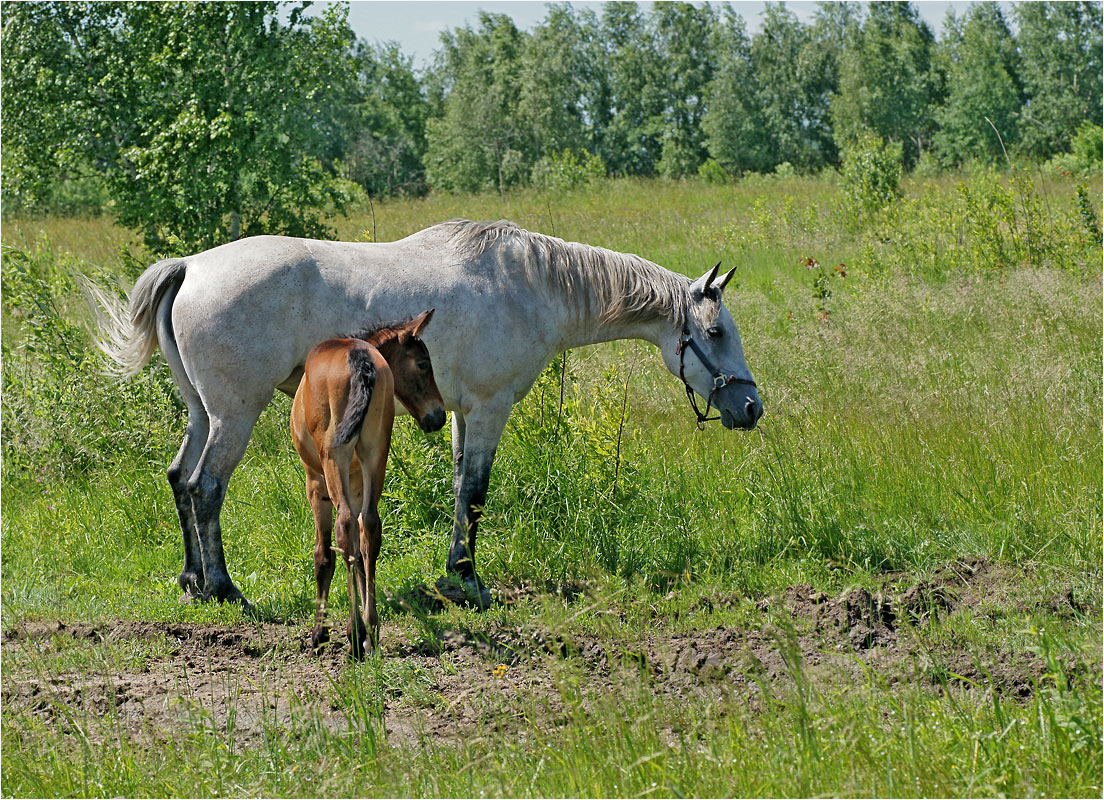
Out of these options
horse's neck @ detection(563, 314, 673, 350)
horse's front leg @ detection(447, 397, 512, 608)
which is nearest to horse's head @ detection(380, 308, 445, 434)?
horse's front leg @ detection(447, 397, 512, 608)

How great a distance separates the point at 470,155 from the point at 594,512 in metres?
36.3

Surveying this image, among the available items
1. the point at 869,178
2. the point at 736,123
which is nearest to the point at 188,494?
the point at 869,178

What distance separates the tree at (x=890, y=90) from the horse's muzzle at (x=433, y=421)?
48520 millimetres

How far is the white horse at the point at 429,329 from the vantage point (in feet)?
16.9

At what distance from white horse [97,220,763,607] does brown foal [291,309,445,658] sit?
2.35ft

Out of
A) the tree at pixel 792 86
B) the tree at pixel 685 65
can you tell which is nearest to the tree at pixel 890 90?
the tree at pixel 792 86

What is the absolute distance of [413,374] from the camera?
4312 millimetres

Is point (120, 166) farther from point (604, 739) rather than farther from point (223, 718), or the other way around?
point (604, 739)

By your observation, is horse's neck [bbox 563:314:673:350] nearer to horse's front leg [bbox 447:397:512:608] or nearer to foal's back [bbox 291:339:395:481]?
horse's front leg [bbox 447:397:512:608]

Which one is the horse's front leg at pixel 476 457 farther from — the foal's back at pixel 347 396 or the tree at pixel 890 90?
the tree at pixel 890 90

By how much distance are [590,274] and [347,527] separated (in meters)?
2.45

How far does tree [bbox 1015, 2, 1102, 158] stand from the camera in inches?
1837

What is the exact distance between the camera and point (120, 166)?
11586mm

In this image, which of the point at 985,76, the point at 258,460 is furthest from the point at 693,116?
the point at 258,460
